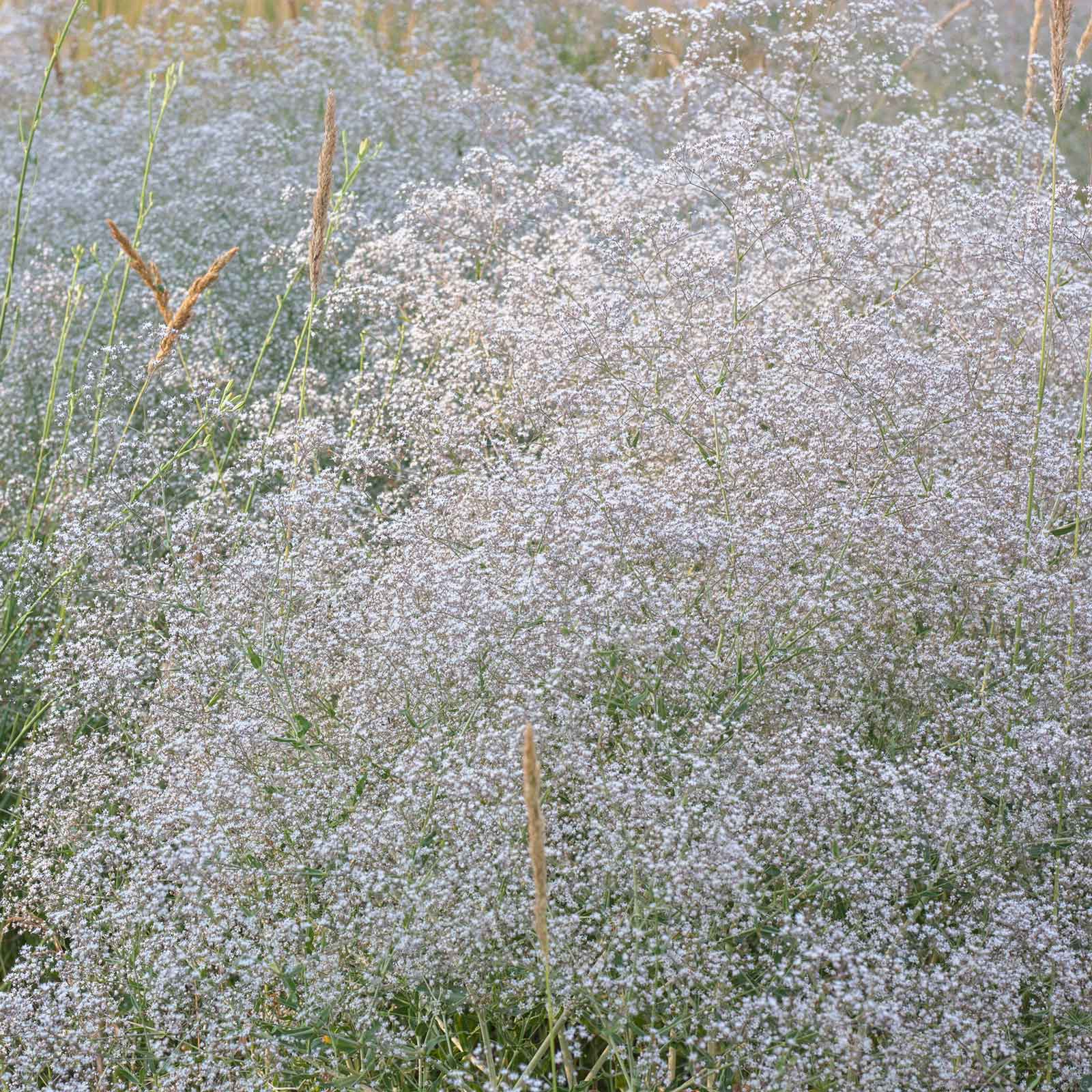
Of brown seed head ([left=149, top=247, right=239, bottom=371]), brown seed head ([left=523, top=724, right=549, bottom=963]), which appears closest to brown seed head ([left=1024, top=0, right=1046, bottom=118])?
brown seed head ([left=149, top=247, right=239, bottom=371])

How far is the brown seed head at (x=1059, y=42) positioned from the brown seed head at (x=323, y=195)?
1.66m

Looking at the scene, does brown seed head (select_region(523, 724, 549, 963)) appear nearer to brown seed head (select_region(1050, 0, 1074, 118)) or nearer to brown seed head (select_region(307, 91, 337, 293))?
brown seed head (select_region(307, 91, 337, 293))

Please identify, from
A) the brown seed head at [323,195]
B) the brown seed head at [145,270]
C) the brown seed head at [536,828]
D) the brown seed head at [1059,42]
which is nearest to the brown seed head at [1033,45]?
the brown seed head at [1059,42]

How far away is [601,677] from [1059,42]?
1.74 m

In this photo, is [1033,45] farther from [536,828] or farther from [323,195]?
[536,828]

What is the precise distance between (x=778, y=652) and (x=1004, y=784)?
52cm

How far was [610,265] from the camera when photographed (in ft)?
14.2

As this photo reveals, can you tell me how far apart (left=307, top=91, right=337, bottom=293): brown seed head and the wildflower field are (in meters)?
0.02

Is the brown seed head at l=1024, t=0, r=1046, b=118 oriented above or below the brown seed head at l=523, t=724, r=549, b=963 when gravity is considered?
above

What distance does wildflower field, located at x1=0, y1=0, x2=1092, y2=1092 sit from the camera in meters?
2.31

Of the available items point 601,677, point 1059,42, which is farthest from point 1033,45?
point 601,677

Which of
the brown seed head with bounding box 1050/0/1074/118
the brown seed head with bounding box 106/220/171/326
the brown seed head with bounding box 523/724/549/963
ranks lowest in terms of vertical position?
the brown seed head with bounding box 523/724/549/963

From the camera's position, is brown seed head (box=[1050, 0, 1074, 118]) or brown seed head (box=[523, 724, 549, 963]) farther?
brown seed head (box=[1050, 0, 1074, 118])

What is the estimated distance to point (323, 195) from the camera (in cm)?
333
